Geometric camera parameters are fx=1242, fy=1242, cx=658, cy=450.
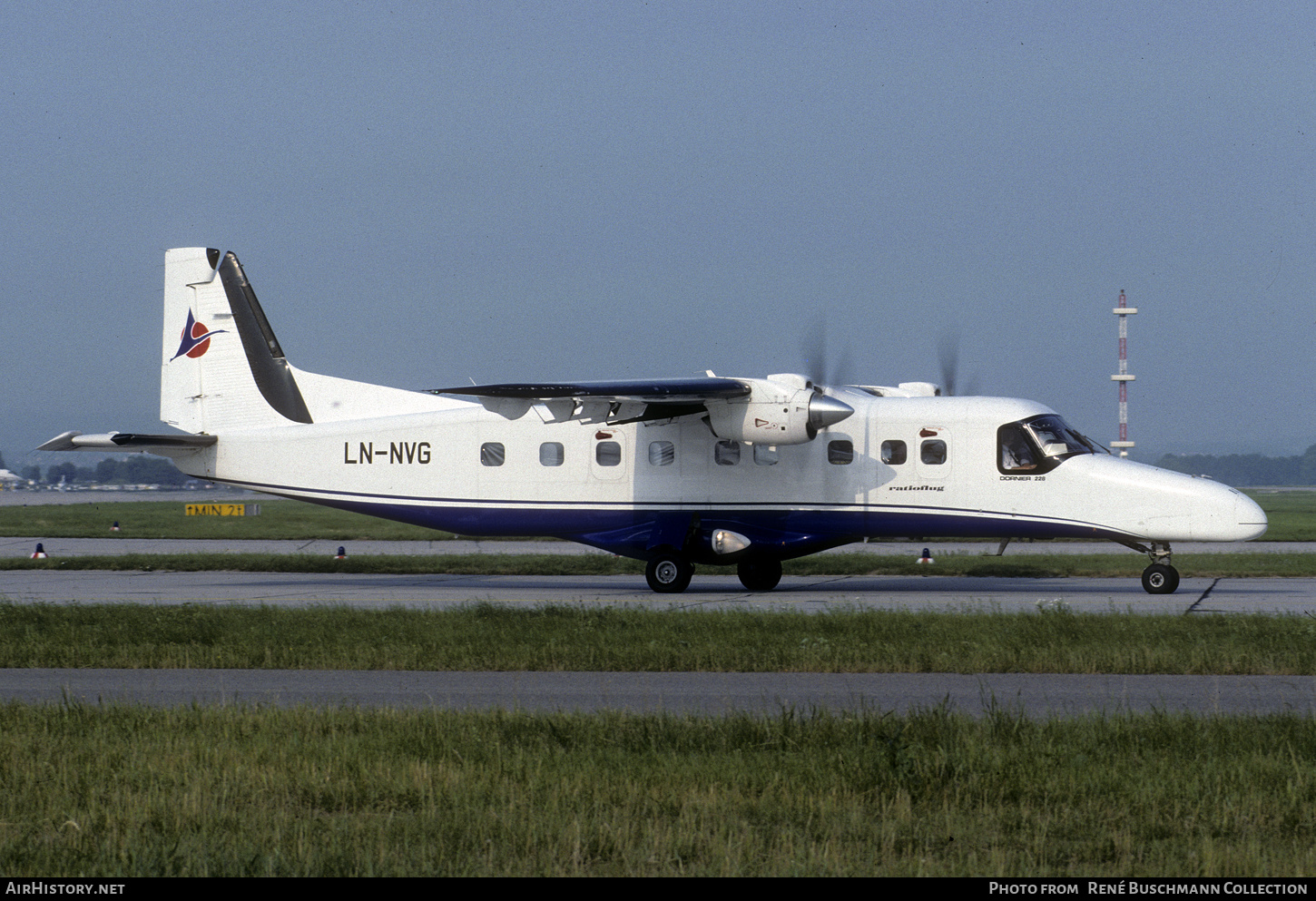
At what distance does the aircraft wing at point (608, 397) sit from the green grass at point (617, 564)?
6.16m

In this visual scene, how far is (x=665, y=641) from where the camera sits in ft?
47.9

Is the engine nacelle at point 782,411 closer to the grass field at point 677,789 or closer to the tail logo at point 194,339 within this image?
the grass field at point 677,789

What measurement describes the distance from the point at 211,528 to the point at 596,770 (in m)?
44.6

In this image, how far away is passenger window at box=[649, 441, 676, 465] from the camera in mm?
23609

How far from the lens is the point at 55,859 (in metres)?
6.24

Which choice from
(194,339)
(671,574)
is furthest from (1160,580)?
(194,339)

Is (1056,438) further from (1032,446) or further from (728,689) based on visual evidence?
(728,689)

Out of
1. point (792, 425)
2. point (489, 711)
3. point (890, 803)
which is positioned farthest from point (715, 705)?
point (792, 425)

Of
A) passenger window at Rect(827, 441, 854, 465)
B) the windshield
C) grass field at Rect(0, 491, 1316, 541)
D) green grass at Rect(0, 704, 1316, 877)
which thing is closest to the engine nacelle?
passenger window at Rect(827, 441, 854, 465)

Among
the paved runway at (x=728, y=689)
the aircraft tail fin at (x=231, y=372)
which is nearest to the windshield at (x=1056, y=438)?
the paved runway at (x=728, y=689)

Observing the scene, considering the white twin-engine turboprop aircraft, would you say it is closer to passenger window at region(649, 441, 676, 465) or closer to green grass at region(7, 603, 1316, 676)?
passenger window at region(649, 441, 676, 465)

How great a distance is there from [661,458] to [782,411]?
288cm

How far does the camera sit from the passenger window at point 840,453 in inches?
901

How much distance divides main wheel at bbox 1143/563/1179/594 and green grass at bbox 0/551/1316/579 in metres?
4.65
